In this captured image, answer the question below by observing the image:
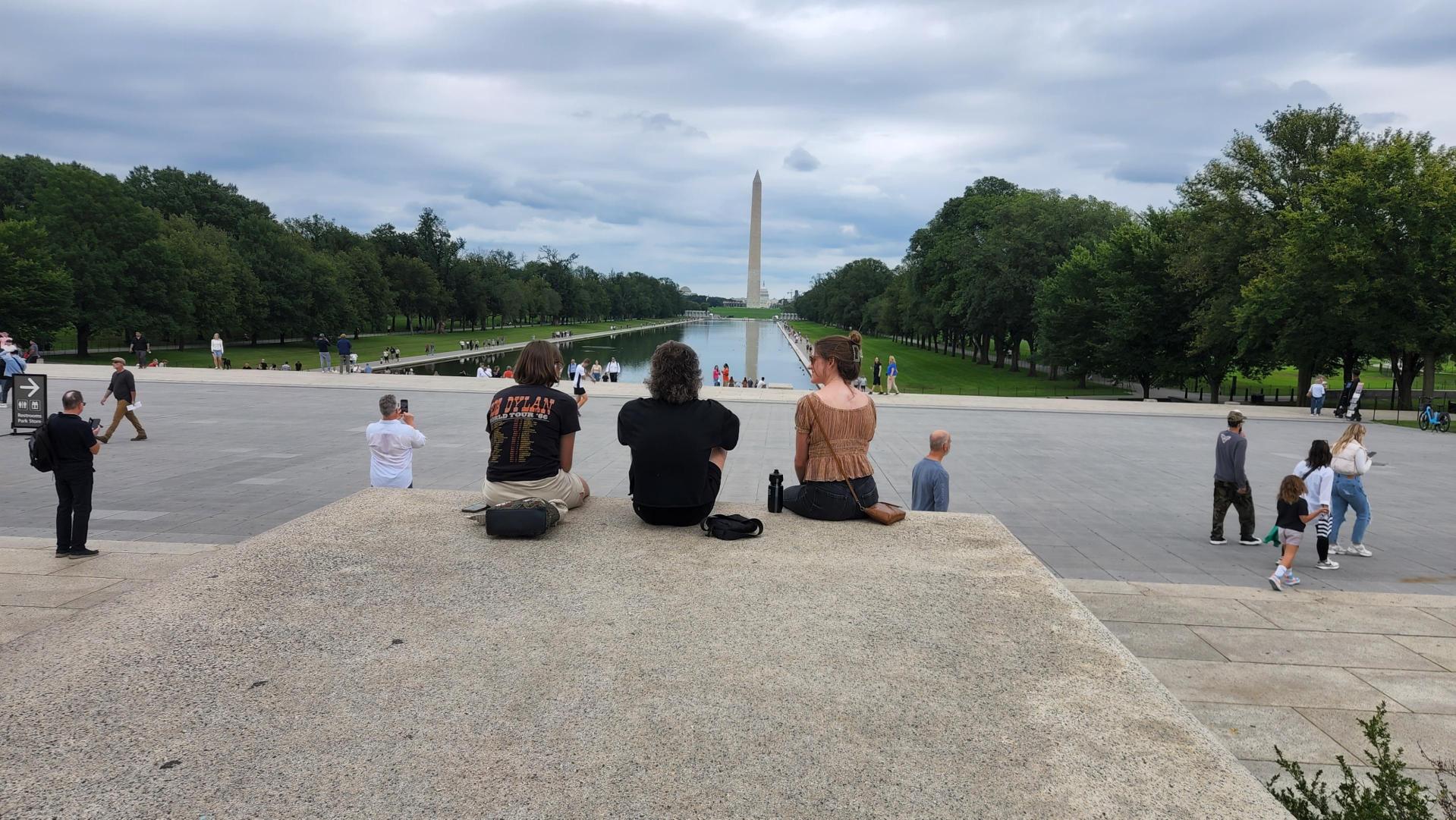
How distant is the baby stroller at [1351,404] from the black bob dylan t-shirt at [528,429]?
26.4 metres

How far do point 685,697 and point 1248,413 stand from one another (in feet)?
100

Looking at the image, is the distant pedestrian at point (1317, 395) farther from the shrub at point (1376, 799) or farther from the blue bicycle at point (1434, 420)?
the shrub at point (1376, 799)

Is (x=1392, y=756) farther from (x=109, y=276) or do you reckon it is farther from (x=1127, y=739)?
(x=109, y=276)

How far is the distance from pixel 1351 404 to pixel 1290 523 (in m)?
23.6

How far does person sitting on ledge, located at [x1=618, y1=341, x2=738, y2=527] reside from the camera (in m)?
5.43

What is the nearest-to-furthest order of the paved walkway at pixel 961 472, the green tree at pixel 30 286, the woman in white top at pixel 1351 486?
the paved walkway at pixel 961 472 → the woman in white top at pixel 1351 486 → the green tree at pixel 30 286

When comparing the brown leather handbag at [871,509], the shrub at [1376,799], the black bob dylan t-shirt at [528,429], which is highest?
the black bob dylan t-shirt at [528,429]

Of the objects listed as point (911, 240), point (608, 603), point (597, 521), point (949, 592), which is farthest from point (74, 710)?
point (911, 240)

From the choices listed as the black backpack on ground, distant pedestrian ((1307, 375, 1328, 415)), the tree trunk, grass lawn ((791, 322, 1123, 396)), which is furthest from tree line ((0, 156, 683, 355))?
the tree trunk

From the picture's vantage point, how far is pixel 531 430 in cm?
577

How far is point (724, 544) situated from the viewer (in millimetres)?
5535

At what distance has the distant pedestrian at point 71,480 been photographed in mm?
7863

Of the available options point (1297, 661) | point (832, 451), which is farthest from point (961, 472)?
point (832, 451)

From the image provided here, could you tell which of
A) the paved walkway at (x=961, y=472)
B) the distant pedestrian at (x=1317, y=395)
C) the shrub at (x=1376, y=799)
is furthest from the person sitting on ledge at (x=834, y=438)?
the distant pedestrian at (x=1317, y=395)
